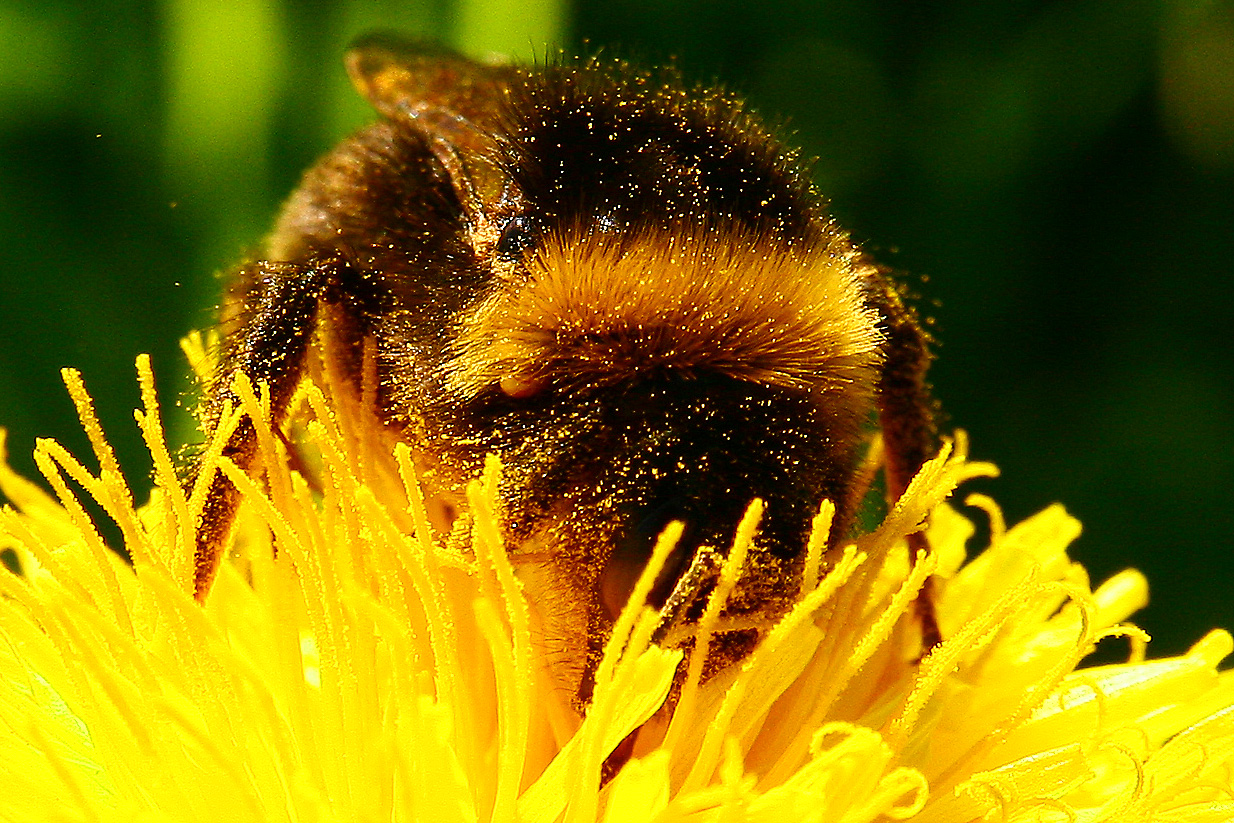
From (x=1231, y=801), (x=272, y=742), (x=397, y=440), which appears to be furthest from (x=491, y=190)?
(x=1231, y=801)

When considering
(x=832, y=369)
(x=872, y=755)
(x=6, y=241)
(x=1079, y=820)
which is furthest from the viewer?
(x=6, y=241)

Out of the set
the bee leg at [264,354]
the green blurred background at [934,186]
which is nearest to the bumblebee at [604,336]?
the bee leg at [264,354]

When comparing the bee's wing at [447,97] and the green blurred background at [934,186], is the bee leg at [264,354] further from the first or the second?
the green blurred background at [934,186]

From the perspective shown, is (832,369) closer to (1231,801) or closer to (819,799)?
(819,799)

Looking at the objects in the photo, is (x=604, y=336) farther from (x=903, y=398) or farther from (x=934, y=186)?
(x=934, y=186)

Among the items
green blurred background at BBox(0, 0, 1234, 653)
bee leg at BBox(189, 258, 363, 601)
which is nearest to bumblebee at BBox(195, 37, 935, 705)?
bee leg at BBox(189, 258, 363, 601)

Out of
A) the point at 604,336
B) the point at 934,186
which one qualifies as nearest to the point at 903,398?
the point at 604,336
